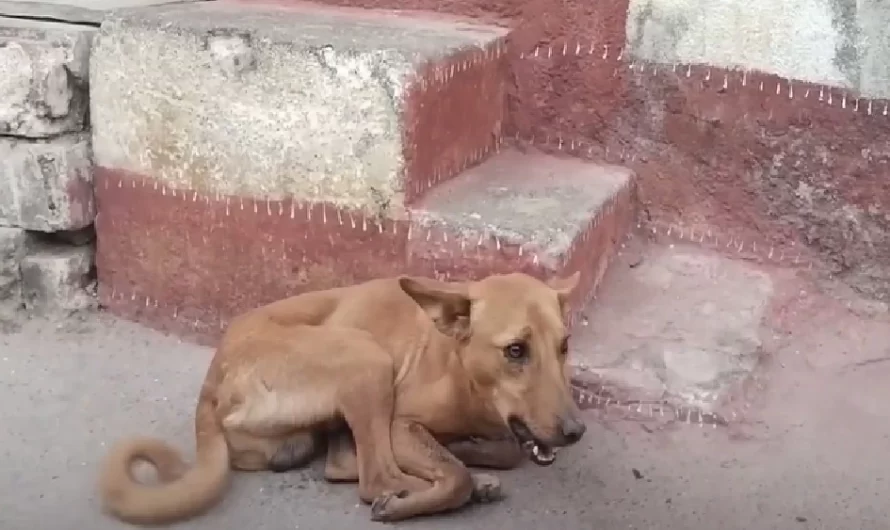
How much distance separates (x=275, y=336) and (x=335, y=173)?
0.50 meters

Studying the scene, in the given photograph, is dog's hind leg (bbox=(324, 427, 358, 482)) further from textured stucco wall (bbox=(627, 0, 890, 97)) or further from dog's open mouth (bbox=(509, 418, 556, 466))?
textured stucco wall (bbox=(627, 0, 890, 97))

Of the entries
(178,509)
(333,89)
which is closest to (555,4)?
(333,89)

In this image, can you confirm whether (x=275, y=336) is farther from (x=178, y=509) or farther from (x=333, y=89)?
(x=333, y=89)

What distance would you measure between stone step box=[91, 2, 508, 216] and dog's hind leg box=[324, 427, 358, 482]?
559 millimetres

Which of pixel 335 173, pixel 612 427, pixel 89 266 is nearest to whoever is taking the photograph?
pixel 612 427

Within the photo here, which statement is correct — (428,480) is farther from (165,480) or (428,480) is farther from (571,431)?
(165,480)

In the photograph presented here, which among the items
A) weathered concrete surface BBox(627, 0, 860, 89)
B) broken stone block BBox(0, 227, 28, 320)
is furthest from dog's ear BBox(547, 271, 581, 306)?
broken stone block BBox(0, 227, 28, 320)

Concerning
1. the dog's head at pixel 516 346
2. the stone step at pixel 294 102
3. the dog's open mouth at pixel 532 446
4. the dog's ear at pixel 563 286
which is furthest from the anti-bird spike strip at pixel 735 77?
the dog's open mouth at pixel 532 446

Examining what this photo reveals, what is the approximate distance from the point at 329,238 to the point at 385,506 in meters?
0.77

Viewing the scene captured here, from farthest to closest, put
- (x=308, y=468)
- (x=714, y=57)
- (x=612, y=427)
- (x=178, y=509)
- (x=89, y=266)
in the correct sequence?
(x=89, y=266) < (x=714, y=57) < (x=612, y=427) < (x=308, y=468) < (x=178, y=509)

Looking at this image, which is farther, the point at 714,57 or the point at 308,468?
the point at 714,57

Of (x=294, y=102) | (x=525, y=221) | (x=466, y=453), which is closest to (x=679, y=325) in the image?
(x=525, y=221)

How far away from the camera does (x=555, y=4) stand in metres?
2.80

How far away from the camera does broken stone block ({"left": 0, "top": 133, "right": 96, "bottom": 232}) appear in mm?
2791
